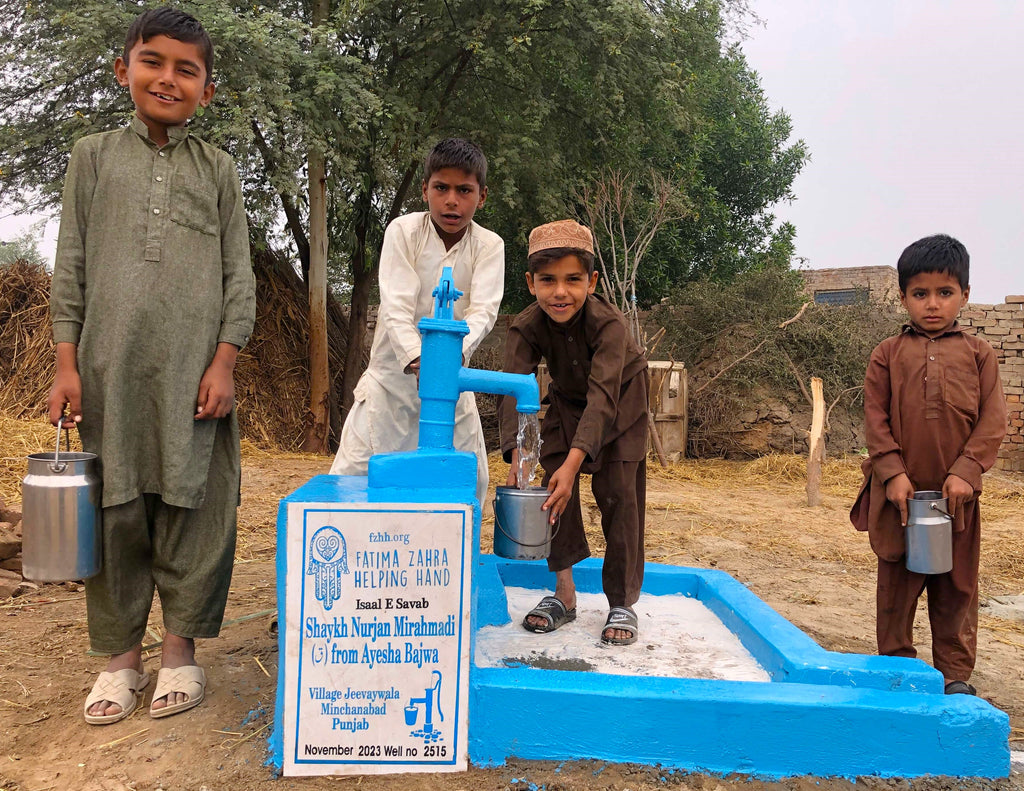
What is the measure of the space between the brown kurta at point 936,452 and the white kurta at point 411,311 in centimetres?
129

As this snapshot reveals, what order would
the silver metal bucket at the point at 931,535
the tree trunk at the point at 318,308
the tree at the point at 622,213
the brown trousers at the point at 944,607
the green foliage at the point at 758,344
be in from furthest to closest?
the green foliage at the point at 758,344 < the tree at the point at 622,213 < the tree trunk at the point at 318,308 < the brown trousers at the point at 944,607 < the silver metal bucket at the point at 931,535

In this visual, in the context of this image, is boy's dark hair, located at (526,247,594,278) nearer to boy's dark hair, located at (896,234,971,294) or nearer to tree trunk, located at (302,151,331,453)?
boy's dark hair, located at (896,234,971,294)

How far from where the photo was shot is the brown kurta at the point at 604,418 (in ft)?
8.64

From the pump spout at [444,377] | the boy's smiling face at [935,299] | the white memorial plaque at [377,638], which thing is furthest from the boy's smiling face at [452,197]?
the boy's smiling face at [935,299]

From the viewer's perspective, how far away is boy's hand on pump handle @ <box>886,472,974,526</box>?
2.39m

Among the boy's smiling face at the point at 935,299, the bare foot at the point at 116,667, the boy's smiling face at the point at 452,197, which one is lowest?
the bare foot at the point at 116,667

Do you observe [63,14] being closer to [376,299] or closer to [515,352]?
[515,352]

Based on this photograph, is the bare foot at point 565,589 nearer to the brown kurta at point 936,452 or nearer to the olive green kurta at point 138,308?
the brown kurta at point 936,452

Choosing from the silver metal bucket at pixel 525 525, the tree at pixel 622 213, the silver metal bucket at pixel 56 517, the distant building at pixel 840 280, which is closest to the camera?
the silver metal bucket at pixel 56 517

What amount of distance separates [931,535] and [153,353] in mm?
2287

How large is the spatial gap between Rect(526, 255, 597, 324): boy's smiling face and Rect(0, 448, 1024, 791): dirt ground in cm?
140

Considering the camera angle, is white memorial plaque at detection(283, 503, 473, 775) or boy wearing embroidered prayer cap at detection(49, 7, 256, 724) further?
boy wearing embroidered prayer cap at detection(49, 7, 256, 724)

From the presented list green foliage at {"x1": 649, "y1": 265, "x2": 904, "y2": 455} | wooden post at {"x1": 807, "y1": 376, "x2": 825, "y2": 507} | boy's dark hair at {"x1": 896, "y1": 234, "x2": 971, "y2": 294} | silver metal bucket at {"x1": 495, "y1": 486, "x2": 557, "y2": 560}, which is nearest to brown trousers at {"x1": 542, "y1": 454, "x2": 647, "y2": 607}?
silver metal bucket at {"x1": 495, "y1": 486, "x2": 557, "y2": 560}

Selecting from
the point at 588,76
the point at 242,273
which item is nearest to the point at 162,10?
the point at 242,273
